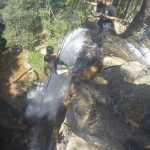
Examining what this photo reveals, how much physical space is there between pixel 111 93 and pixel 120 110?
0.81 metres

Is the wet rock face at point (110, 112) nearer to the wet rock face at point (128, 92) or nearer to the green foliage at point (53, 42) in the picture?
the wet rock face at point (128, 92)

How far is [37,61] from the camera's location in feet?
39.6

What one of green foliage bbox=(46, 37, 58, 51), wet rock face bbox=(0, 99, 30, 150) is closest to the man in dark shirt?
green foliage bbox=(46, 37, 58, 51)

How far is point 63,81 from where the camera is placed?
32.5 feet

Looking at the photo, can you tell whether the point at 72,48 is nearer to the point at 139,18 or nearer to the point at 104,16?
the point at 104,16

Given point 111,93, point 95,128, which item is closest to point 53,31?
point 111,93

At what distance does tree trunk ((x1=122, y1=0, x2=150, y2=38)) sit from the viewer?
10.5 meters

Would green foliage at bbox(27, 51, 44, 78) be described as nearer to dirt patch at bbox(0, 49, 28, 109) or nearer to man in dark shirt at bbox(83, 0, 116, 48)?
dirt patch at bbox(0, 49, 28, 109)

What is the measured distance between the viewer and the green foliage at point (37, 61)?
11.9m

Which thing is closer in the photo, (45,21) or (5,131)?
(5,131)

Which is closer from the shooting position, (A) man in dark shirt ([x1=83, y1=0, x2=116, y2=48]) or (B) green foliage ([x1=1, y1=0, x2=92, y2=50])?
(A) man in dark shirt ([x1=83, y1=0, x2=116, y2=48])

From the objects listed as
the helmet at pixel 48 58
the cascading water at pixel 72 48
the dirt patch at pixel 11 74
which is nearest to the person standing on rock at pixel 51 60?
the helmet at pixel 48 58

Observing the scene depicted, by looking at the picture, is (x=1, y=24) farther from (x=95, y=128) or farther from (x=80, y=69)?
(x=95, y=128)

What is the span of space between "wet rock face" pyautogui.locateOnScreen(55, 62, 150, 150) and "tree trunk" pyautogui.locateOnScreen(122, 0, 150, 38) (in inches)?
180
